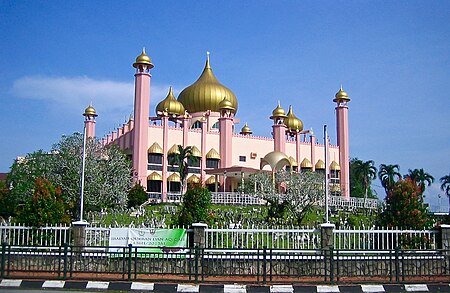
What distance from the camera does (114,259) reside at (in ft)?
46.6

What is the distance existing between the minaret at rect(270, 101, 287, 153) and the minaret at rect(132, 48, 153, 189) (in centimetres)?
1461

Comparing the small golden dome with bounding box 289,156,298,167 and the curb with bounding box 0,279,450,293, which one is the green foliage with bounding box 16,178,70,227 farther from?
the small golden dome with bounding box 289,156,298,167

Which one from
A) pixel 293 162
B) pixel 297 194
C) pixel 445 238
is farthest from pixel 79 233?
pixel 293 162

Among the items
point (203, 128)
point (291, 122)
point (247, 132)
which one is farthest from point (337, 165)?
point (203, 128)

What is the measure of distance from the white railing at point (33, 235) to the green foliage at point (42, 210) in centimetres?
67

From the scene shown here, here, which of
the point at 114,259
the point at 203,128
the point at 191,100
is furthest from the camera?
the point at 191,100

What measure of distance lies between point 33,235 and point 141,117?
25.4 metres

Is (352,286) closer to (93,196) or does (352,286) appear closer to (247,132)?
(93,196)

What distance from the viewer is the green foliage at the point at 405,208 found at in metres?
20.5

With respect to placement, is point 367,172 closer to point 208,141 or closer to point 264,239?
point 208,141

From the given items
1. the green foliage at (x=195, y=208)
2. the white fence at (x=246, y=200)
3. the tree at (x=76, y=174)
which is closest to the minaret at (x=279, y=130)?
the white fence at (x=246, y=200)

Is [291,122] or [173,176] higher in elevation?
[291,122]

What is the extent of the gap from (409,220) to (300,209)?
1064 cm

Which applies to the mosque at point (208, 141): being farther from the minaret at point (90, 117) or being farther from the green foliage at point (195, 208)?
the green foliage at point (195, 208)
